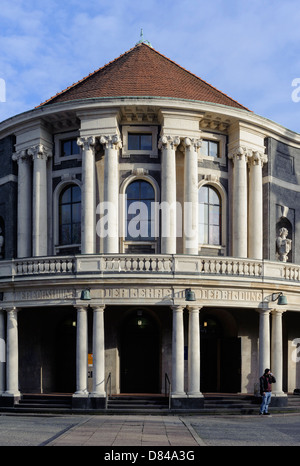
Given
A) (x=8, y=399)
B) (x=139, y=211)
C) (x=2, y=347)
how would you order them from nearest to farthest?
(x=8, y=399) < (x=2, y=347) < (x=139, y=211)

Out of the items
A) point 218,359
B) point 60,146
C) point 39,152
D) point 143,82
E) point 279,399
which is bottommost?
point 279,399

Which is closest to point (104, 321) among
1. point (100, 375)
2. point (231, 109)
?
point (100, 375)

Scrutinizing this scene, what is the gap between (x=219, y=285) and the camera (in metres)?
25.8

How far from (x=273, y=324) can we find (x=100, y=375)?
7003mm

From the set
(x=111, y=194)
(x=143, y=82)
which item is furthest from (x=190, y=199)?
(x=143, y=82)

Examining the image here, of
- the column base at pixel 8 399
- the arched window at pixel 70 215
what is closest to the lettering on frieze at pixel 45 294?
the column base at pixel 8 399

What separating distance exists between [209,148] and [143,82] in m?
4.23

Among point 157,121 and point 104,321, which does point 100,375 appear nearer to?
point 104,321

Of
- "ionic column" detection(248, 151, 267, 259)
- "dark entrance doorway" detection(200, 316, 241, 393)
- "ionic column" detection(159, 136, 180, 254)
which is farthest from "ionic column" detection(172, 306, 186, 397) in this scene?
"ionic column" detection(248, 151, 267, 259)

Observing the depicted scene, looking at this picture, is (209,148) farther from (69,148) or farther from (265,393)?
(265,393)

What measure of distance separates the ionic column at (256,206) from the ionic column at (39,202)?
29.1 ft

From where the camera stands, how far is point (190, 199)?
2866 cm

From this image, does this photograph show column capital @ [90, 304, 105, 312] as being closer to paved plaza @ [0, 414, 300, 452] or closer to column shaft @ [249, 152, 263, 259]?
paved plaza @ [0, 414, 300, 452]

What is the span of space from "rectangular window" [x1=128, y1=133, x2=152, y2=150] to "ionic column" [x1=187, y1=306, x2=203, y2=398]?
26.0ft
